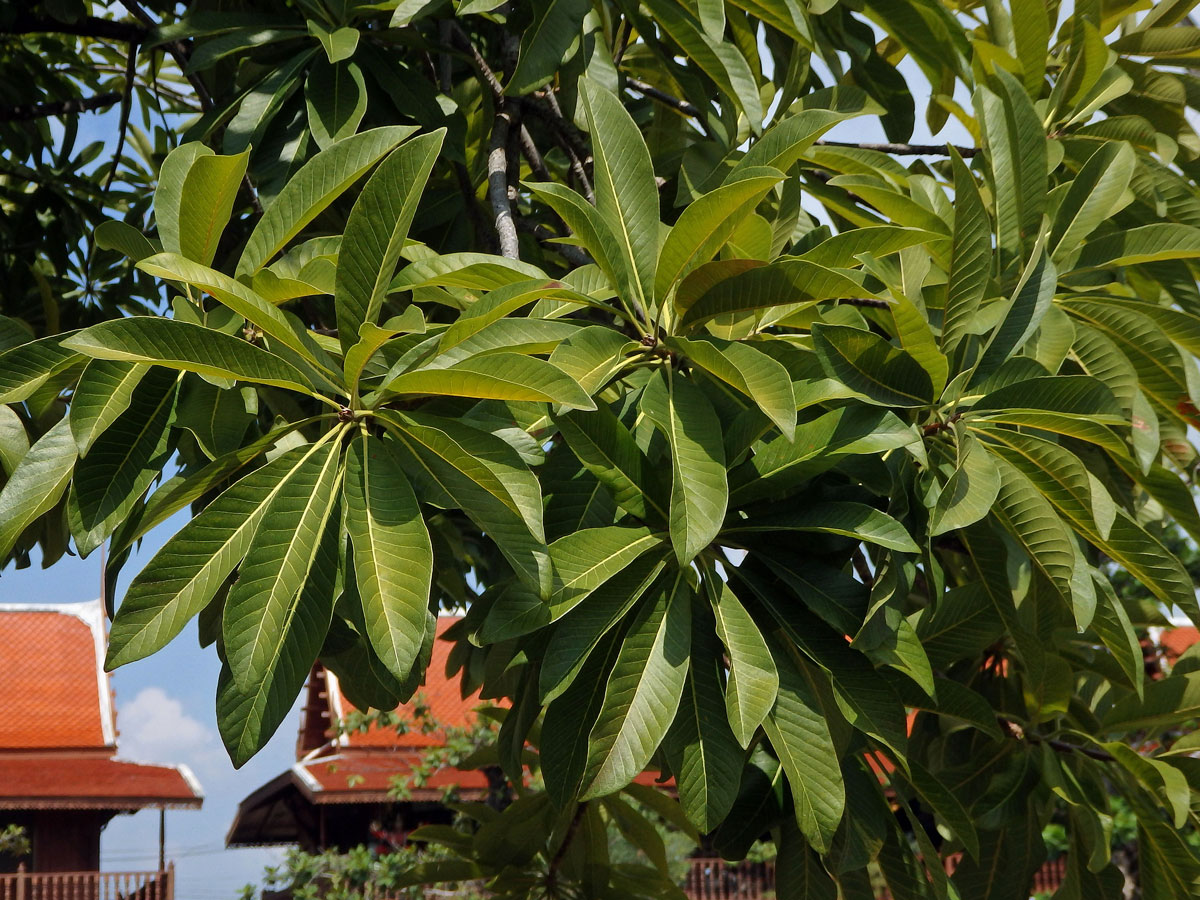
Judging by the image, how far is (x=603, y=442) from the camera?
1.09m

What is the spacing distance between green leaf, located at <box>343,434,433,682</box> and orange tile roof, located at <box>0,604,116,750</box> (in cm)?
906

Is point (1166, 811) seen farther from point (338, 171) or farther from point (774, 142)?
point (338, 171)

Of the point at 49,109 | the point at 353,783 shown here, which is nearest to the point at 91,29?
the point at 49,109

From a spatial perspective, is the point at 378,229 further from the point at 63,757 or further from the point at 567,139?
the point at 63,757

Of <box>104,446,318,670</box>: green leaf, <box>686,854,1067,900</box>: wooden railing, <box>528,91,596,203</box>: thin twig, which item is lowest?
<box>686,854,1067,900</box>: wooden railing

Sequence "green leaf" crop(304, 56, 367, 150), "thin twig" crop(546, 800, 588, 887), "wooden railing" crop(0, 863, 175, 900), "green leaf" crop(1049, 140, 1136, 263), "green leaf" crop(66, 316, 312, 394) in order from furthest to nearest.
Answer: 1. "wooden railing" crop(0, 863, 175, 900)
2. "thin twig" crop(546, 800, 588, 887)
3. "green leaf" crop(304, 56, 367, 150)
4. "green leaf" crop(1049, 140, 1136, 263)
5. "green leaf" crop(66, 316, 312, 394)

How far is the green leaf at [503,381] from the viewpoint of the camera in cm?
90

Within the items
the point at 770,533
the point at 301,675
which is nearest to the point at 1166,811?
the point at 770,533

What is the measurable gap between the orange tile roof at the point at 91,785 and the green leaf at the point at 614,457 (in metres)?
7.79

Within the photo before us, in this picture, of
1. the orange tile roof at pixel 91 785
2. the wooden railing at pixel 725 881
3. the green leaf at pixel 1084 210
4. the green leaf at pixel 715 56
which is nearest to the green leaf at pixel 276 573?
the green leaf at pixel 715 56

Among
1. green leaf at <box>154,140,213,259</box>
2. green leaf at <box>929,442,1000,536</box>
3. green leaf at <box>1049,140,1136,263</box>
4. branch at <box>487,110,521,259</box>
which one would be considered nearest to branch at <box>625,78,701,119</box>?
branch at <box>487,110,521,259</box>

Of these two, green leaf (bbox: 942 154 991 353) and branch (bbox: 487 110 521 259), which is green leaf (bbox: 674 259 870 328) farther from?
branch (bbox: 487 110 521 259)

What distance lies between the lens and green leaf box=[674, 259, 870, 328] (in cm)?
104

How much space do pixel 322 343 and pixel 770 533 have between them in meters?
0.54
